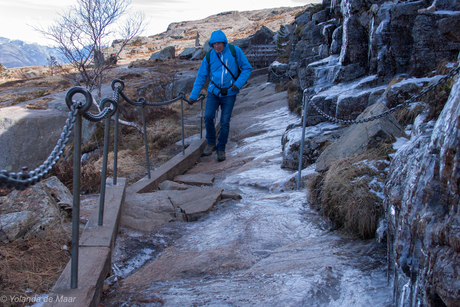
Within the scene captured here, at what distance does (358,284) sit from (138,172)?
15.3 ft

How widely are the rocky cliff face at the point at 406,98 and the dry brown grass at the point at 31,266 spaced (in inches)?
92.4

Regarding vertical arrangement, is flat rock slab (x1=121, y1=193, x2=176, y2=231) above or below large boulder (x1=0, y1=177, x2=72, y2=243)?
below

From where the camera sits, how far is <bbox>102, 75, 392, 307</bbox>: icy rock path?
214cm

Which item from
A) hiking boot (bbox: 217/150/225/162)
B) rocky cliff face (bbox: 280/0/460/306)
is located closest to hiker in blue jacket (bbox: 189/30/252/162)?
hiking boot (bbox: 217/150/225/162)

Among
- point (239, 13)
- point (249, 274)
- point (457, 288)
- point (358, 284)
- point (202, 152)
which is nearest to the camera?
point (457, 288)

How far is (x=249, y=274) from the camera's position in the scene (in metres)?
2.44

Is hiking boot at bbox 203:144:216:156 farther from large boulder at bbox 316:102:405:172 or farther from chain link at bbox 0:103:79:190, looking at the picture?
chain link at bbox 0:103:79:190

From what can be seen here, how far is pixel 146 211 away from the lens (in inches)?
152

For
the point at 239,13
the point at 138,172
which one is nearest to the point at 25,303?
the point at 138,172

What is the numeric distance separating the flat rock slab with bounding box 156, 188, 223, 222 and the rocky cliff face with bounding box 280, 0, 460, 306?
66.9 inches

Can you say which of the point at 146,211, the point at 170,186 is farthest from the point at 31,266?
the point at 170,186

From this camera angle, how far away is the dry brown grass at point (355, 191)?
9.11 ft

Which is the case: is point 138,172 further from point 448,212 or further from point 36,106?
point 36,106

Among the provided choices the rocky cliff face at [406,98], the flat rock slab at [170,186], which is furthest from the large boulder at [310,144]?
the flat rock slab at [170,186]
